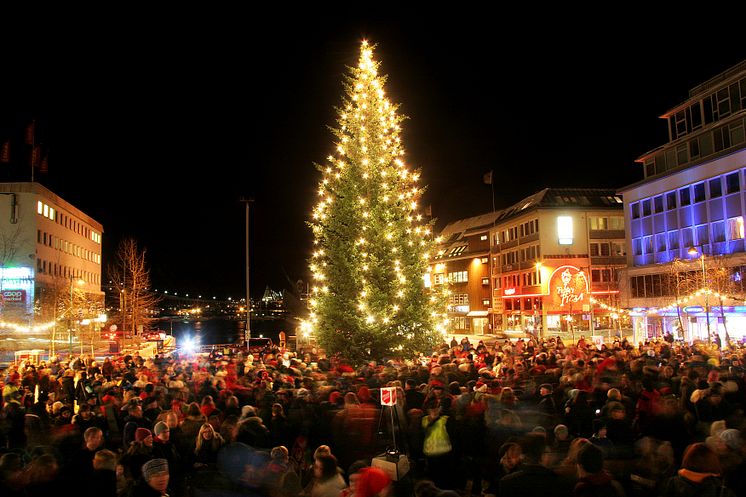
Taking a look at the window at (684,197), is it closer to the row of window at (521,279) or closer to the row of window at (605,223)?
the row of window at (521,279)

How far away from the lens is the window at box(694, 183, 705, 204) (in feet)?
134

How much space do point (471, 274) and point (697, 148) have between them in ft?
131

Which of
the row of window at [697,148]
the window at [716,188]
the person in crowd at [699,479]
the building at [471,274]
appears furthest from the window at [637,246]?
the person in crowd at [699,479]

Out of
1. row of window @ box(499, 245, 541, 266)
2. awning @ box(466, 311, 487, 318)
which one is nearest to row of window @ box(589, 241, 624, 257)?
row of window @ box(499, 245, 541, 266)

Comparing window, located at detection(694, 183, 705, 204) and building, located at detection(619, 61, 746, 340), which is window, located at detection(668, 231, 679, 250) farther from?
window, located at detection(694, 183, 705, 204)

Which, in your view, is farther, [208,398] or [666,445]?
[208,398]

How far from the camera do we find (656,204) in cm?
4638

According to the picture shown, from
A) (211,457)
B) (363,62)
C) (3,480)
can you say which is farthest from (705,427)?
(363,62)

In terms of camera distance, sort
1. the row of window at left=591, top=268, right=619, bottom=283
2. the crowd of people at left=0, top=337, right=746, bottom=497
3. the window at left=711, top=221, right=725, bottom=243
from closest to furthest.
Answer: the crowd of people at left=0, top=337, right=746, bottom=497, the window at left=711, top=221, right=725, bottom=243, the row of window at left=591, top=268, right=619, bottom=283

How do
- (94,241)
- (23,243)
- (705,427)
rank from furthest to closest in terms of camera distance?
1. (94,241)
2. (23,243)
3. (705,427)

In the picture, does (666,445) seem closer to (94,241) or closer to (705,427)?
(705,427)

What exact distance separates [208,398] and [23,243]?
67.3m

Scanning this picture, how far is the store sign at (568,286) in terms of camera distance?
58.8 metres

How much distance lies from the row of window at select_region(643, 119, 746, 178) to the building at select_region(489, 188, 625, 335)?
14373 mm
